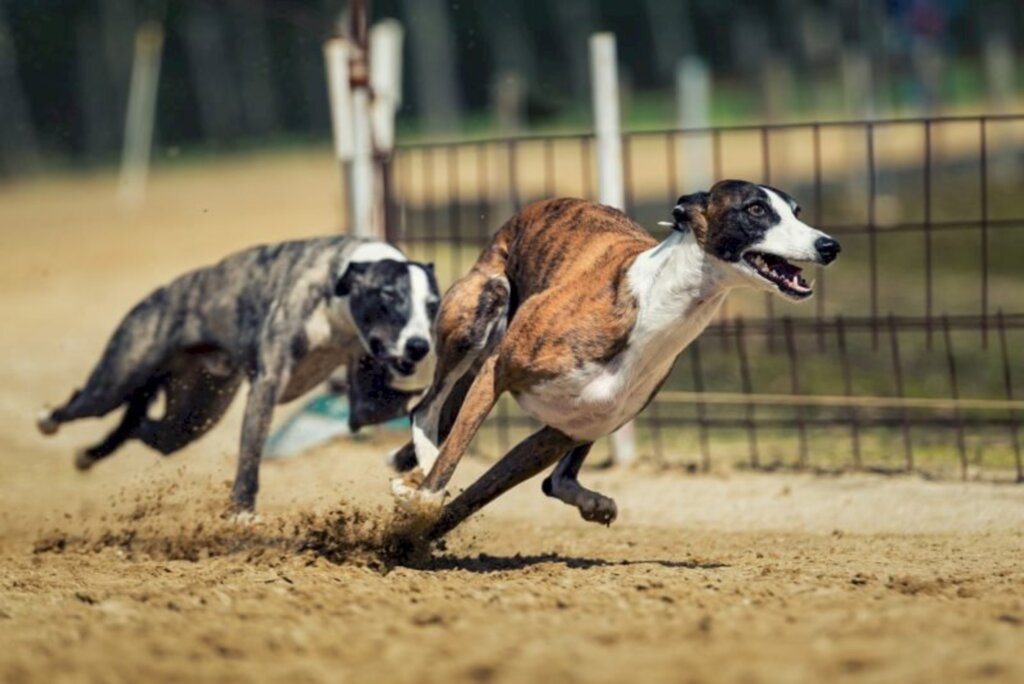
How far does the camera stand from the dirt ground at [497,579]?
169 inches

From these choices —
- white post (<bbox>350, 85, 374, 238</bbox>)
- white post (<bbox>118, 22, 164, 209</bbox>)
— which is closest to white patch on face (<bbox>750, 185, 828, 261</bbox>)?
white post (<bbox>350, 85, 374, 238</bbox>)

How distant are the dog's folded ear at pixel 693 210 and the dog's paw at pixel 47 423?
168 inches

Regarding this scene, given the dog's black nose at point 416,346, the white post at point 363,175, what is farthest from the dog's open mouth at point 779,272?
the white post at point 363,175

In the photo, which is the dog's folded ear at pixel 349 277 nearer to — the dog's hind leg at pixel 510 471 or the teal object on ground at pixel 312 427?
the dog's hind leg at pixel 510 471

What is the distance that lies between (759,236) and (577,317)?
72cm

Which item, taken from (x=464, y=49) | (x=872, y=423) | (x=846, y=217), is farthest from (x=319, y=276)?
(x=464, y=49)

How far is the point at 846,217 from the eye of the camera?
1942cm

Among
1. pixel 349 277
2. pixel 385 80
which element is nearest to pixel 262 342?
pixel 349 277

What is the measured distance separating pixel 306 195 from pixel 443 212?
26.0 feet

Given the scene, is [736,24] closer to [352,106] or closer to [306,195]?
[306,195]

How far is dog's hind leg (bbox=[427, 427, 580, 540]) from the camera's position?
655cm

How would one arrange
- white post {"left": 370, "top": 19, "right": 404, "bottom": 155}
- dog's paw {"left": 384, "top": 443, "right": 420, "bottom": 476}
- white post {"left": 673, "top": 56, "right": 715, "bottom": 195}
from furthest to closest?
white post {"left": 673, "top": 56, "right": 715, "bottom": 195}
white post {"left": 370, "top": 19, "right": 404, "bottom": 155}
dog's paw {"left": 384, "top": 443, "right": 420, "bottom": 476}

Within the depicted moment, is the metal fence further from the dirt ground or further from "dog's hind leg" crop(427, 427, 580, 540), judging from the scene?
"dog's hind leg" crop(427, 427, 580, 540)

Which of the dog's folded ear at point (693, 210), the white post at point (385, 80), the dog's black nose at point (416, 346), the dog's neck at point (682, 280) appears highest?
the white post at point (385, 80)
